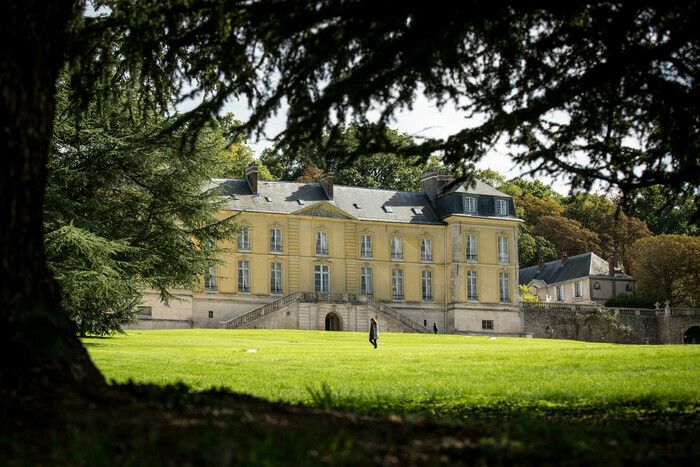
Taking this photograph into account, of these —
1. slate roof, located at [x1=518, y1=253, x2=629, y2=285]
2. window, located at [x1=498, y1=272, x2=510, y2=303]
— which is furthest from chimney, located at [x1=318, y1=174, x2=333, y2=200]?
slate roof, located at [x1=518, y1=253, x2=629, y2=285]

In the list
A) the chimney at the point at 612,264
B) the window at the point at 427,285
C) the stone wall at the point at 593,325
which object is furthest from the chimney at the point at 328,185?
the chimney at the point at 612,264

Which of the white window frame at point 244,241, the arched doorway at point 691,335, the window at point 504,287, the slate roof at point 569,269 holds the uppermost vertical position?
the white window frame at point 244,241

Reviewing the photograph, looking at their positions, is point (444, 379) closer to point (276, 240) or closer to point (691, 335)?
point (276, 240)

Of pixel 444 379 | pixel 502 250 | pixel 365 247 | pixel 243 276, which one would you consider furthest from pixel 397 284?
pixel 444 379

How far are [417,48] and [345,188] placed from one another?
143ft

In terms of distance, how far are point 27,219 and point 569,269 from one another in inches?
2313

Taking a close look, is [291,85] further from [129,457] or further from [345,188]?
[345,188]

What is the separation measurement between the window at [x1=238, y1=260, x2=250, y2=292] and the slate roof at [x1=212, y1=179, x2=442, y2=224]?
2.84m

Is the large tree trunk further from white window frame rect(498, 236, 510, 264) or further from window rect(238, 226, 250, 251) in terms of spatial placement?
white window frame rect(498, 236, 510, 264)

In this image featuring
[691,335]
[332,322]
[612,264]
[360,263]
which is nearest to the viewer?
[332,322]

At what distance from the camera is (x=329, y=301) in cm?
4475

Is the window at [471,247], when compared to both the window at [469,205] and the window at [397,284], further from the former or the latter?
the window at [397,284]

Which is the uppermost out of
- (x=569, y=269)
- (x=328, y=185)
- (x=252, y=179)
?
(x=252, y=179)

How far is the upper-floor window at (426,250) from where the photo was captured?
49000mm
